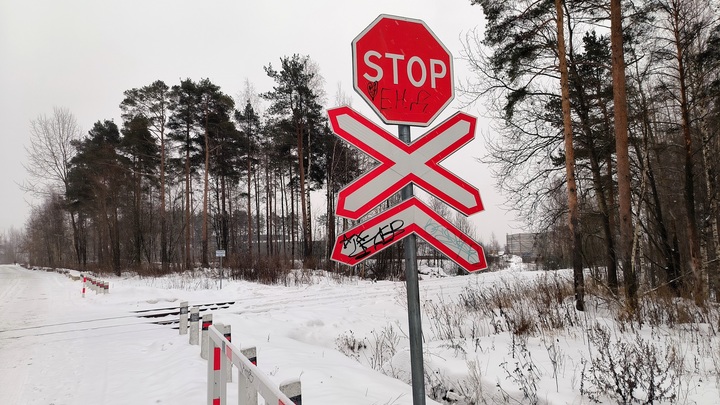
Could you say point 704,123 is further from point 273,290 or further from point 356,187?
point 273,290

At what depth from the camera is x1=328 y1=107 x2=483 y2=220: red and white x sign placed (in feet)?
5.67

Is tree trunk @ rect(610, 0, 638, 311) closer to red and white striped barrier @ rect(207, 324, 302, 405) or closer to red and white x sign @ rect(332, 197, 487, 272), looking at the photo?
red and white x sign @ rect(332, 197, 487, 272)

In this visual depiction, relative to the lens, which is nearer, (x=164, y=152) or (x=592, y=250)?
(x=592, y=250)

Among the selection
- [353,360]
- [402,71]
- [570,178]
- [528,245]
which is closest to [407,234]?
[402,71]

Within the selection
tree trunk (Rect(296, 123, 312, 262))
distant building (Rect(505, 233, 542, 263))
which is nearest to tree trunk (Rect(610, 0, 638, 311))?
distant building (Rect(505, 233, 542, 263))

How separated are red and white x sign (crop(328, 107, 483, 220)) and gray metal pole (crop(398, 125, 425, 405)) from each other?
8cm

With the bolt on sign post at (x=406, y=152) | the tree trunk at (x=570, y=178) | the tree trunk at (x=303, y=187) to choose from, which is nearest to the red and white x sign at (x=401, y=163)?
the bolt on sign post at (x=406, y=152)

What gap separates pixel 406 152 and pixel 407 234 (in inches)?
15.7

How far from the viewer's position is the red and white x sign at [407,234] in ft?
5.59

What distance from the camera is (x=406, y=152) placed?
1.86 m

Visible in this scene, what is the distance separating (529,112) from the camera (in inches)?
450

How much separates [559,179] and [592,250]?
4.86 m

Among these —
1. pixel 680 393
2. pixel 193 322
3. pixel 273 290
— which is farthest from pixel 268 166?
pixel 680 393

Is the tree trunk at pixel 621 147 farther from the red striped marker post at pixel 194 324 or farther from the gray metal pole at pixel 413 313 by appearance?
the red striped marker post at pixel 194 324
